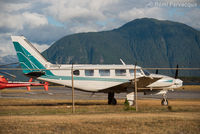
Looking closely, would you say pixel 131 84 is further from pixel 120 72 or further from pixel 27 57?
pixel 27 57

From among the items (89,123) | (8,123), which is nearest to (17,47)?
(8,123)

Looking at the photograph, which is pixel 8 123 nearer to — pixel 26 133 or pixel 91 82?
pixel 26 133

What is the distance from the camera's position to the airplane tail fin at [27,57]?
2645 cm

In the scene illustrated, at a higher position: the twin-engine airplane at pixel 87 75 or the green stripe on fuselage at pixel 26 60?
the green stripe on fuselage at pixel 26 60

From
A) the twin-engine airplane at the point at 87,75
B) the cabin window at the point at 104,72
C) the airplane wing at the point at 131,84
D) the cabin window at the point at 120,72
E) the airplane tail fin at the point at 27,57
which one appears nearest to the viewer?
the airplane wing at the point at 131,84

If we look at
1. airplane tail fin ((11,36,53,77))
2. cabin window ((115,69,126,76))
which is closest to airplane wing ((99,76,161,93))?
cabin window ((115,69,126,76))

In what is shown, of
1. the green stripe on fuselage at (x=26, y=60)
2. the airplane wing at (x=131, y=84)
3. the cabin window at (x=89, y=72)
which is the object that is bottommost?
the airplane wing at (x=131, y=84)

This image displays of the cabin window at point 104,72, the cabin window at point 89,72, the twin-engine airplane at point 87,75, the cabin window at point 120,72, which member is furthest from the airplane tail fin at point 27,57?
the cabin window at point 120,72

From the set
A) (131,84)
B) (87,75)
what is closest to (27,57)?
(87,75)

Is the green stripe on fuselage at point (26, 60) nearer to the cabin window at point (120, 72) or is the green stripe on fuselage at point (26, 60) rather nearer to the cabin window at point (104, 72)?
the cabin window at point (104, 72)

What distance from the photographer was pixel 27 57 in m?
26.5

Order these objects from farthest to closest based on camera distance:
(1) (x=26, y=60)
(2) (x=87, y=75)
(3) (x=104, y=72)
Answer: (1) (x=26, y=60) < (3) (x=104, y=72) < (2) (x=87, y=75)

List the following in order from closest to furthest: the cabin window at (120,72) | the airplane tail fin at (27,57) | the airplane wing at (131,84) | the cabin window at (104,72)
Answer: the airplane wing at (131,84)
the cabin window at (104,72)
the airplane tail fin at (27,57)
the cabin window at (120,72)

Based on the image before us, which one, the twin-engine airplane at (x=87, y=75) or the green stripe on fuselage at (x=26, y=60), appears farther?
the green stripe on fuselage at (x=26, y=60)
